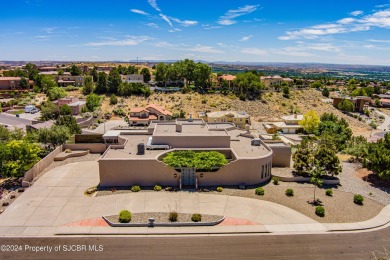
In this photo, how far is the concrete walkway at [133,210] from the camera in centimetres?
2938

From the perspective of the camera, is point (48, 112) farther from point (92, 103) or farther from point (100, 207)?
point (100, 207)

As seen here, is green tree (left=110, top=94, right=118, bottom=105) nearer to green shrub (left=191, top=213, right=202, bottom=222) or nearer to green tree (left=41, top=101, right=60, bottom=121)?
green tree (left=41, top=101, right=60, bottom=121)

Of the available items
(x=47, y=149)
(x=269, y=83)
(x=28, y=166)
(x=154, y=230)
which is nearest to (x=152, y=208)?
(x=154, y=230)

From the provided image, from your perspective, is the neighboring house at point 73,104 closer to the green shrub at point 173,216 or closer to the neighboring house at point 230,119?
the neighboring house at point 230,119

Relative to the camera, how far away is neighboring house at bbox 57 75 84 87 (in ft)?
396

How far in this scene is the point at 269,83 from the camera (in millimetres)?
134500

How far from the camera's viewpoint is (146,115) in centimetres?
7938

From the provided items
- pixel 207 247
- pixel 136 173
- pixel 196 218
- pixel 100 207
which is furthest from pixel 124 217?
pixel 136 173

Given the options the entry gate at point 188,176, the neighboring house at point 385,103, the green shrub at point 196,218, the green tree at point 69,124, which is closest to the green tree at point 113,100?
the green tree at point 69,124

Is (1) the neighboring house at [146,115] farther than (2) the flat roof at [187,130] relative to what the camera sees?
Yes

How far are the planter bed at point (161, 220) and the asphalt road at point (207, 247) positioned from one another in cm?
192

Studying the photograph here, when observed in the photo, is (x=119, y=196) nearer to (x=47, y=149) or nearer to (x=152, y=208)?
(x=152, y=208)

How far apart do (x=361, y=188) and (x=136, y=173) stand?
102 feet

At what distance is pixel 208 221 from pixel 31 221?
18.6 m
